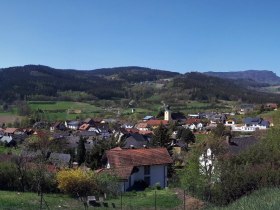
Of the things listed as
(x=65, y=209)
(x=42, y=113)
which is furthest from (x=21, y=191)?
(x=42, y=113)

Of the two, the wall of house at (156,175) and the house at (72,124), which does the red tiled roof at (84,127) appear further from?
the wall of house at (156,175)

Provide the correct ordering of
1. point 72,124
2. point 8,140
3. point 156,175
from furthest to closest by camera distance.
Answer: point 72,124
point 8,140
point 156,175

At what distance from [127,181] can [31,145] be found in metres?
11.5

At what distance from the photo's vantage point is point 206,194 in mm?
21125

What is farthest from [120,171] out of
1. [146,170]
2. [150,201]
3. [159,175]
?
[150,201]

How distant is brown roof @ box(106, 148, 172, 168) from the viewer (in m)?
30.8

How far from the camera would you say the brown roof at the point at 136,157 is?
30.8 metres

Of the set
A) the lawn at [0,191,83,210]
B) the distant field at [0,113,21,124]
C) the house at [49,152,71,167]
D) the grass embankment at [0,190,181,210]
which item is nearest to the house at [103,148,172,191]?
the house at [49,152,71,167]

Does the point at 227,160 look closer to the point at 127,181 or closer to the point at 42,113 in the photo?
the point at 127,181

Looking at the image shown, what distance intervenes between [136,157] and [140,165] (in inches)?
40.1

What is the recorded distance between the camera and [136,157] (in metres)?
31.6

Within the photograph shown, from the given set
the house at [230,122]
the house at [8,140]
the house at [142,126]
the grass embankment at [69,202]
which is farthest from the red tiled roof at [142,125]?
the grass embankment at [69,202]

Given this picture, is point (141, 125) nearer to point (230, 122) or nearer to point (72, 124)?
point (72, 124)

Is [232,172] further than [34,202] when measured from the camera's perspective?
No
